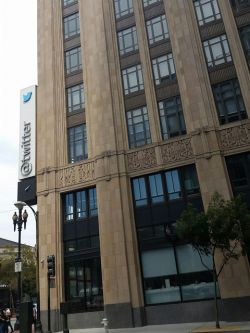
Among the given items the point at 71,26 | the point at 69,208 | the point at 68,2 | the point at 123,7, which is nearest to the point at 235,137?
the point at 69,208

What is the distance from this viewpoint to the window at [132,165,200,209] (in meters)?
22.8

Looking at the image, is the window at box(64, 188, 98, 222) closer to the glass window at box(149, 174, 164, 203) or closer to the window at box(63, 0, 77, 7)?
the glass window at box(149, 174, 164, 203)

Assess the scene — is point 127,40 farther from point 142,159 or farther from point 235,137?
point 235,137

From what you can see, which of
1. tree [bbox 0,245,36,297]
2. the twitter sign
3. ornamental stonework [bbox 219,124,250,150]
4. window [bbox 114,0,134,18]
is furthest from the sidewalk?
tree [bbox 0,245,36,297]

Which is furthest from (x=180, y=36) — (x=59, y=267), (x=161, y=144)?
(x=59, y=267)

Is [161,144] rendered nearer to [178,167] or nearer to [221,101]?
[178,167]

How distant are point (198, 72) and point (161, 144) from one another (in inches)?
225

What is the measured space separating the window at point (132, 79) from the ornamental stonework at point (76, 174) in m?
6.58

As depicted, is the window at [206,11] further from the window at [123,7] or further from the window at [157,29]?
the window at [123,7]

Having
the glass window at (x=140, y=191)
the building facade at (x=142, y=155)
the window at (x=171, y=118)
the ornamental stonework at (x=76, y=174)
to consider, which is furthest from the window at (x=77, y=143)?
→ the window at (x=171, y=118)

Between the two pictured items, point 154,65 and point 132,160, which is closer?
point 132,160

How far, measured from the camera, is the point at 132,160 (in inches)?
974

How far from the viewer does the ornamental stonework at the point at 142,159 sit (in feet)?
79.0

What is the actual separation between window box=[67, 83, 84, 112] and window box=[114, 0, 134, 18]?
6.88 meters
